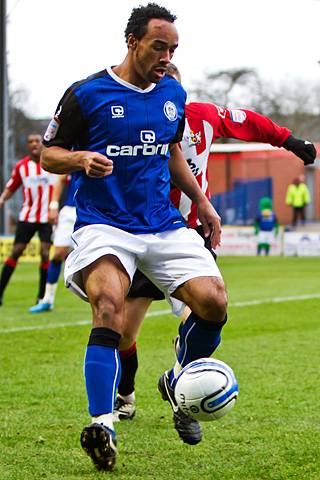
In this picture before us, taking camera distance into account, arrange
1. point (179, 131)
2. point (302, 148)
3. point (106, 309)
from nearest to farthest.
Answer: point (106, 309) < point (179, 131) < point (302, 148)

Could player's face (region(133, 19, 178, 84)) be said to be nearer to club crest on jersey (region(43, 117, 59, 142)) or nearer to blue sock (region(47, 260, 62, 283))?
club crest on jersey (region(43, 117, 59, 142))

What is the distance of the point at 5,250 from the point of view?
24.6m

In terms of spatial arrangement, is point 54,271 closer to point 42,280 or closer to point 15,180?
point 42,280

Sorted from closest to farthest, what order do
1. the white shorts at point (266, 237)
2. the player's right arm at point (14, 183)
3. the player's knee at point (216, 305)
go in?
the player's knee at point (216, 305) → the player's right arm at point (14, 183) → the white shorts at point (266, 237)

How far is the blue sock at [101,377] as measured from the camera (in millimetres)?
4637

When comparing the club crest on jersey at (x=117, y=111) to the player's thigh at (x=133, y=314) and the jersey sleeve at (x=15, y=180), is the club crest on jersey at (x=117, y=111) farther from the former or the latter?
the jersey sleeve at (x=15, y=180)

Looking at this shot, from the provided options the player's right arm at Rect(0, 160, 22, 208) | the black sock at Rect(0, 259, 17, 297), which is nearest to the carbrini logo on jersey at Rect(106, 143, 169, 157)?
the black sock at Rect(0, 259, 17, 297)

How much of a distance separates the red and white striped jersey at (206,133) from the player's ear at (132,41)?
1.19 m

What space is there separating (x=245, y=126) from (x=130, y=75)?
4.42 ft

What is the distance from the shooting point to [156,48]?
4973mm

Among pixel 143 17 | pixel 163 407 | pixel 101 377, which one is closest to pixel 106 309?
pixel 101 377

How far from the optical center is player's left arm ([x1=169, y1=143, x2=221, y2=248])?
552 centimetres

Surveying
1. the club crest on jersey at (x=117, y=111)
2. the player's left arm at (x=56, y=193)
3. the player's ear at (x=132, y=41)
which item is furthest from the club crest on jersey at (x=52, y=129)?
the player's left arm at (x=56, y=193)

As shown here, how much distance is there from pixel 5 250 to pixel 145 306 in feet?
62.2
